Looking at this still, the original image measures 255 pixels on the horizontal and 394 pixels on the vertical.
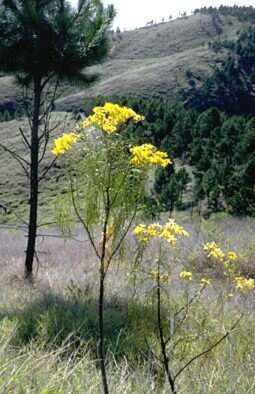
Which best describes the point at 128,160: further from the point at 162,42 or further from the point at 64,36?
the point at 162,42

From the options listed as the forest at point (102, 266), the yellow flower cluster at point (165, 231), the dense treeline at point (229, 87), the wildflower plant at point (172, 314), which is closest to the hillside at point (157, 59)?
the dense treeline at point (229, 87)

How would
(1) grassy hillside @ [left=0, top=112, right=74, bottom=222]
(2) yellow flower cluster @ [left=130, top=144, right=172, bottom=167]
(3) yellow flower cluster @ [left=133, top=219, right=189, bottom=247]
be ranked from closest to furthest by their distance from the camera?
1. (2) yellow flower cluster @ [left=130, top=144, right=172, bottom=167]
2. (3) yellow flower cluster @ [left=133, top=219, right=189, bottom=247]
3. (1) grassy hillside @ [left=0, top=112, right=74, bottom=222]

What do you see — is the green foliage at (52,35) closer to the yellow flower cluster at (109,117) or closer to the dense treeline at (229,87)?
the yellow flower cluster at (109,117)

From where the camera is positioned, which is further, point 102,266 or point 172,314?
point 172,314

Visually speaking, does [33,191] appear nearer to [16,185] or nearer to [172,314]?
[172,314]

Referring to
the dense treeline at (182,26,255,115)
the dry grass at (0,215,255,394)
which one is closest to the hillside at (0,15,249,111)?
the dense treeline at (182,26,255,115)

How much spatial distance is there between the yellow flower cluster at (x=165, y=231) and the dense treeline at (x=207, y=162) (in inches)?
768

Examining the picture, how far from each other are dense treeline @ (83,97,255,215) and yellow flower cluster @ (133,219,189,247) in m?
19.5

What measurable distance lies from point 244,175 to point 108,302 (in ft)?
67.5

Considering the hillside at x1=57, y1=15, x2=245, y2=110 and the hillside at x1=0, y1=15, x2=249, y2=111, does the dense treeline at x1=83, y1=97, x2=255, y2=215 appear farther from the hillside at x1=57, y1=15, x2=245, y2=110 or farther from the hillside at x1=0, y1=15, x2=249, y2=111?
the hillside at x1=57, y1=15, x2=245, y2=110

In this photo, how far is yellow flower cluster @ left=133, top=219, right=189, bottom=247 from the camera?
324 cm

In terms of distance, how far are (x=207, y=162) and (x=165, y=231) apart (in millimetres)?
30321

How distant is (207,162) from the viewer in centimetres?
3316

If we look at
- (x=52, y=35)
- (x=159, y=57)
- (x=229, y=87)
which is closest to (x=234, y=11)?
(x=159, y=57)
